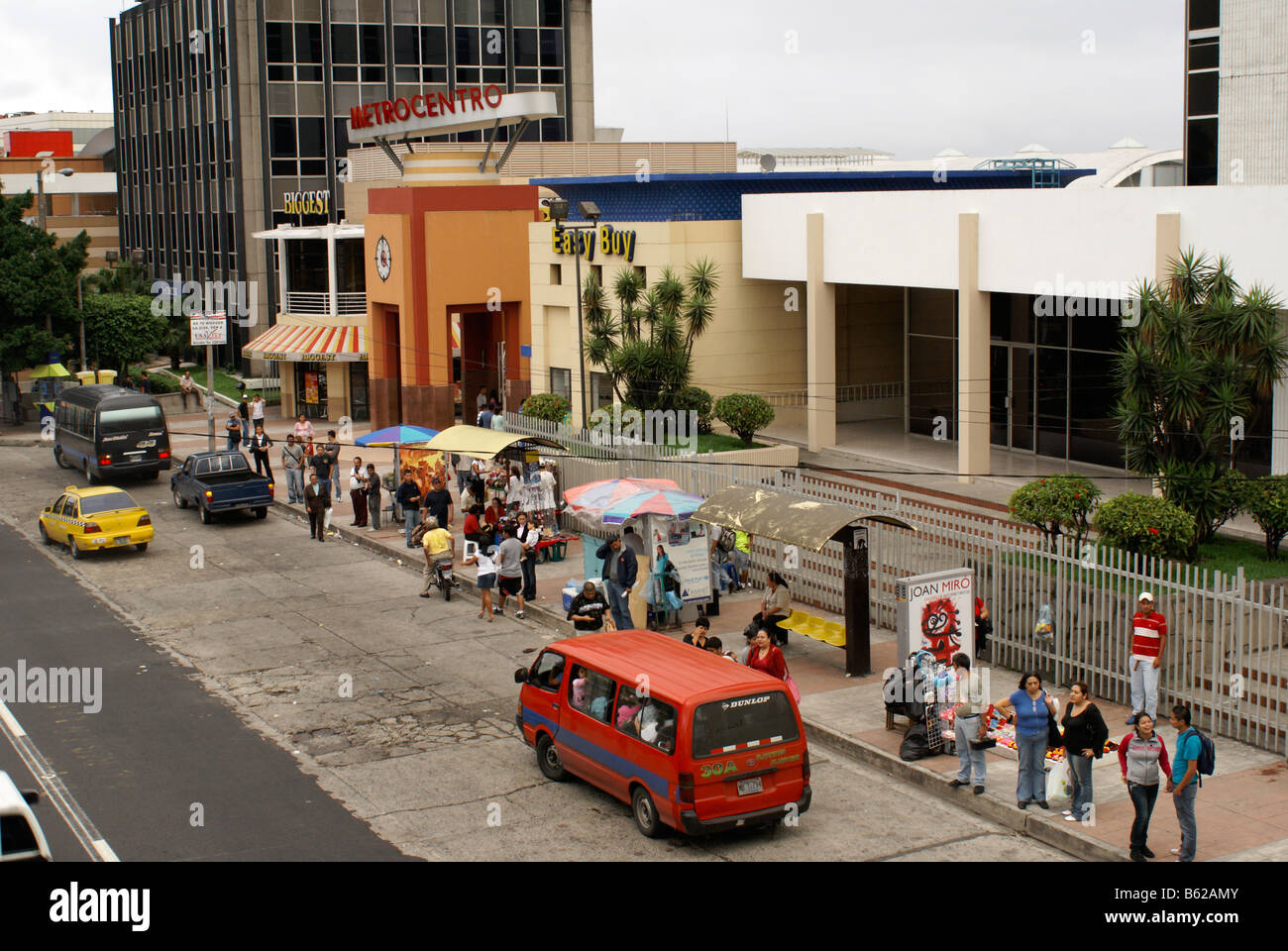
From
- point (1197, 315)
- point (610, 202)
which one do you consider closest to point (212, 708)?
point (1197, 315)

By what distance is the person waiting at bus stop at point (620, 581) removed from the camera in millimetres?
20859

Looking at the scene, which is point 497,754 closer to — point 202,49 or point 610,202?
point 610,202

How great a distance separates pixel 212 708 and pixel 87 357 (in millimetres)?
39130

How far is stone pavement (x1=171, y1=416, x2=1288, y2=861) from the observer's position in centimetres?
1297

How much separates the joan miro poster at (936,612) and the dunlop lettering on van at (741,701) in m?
3.69

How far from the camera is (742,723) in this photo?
1312 cm

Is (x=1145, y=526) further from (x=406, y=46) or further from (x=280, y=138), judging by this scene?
(x=406, y=46)

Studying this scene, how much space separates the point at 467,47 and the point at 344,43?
5.52 metres

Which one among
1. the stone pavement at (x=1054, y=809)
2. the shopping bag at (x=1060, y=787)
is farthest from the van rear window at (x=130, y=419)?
the shopping bag at (x=1060, y=787)

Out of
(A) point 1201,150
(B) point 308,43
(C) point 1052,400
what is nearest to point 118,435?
(C) point 1052,400

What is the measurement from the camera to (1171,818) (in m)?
13.5

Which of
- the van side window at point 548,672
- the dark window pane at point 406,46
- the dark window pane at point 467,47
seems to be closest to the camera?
the van side window at point 548,672

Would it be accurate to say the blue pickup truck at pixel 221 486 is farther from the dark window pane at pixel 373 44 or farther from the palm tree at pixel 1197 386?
the dark window pane at pixel 373 44

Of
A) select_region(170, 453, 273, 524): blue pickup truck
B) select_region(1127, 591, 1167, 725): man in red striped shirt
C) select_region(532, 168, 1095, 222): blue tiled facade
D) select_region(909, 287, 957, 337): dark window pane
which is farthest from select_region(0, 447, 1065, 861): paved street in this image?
select_region(909, 287, 957, 337): dark window pane
